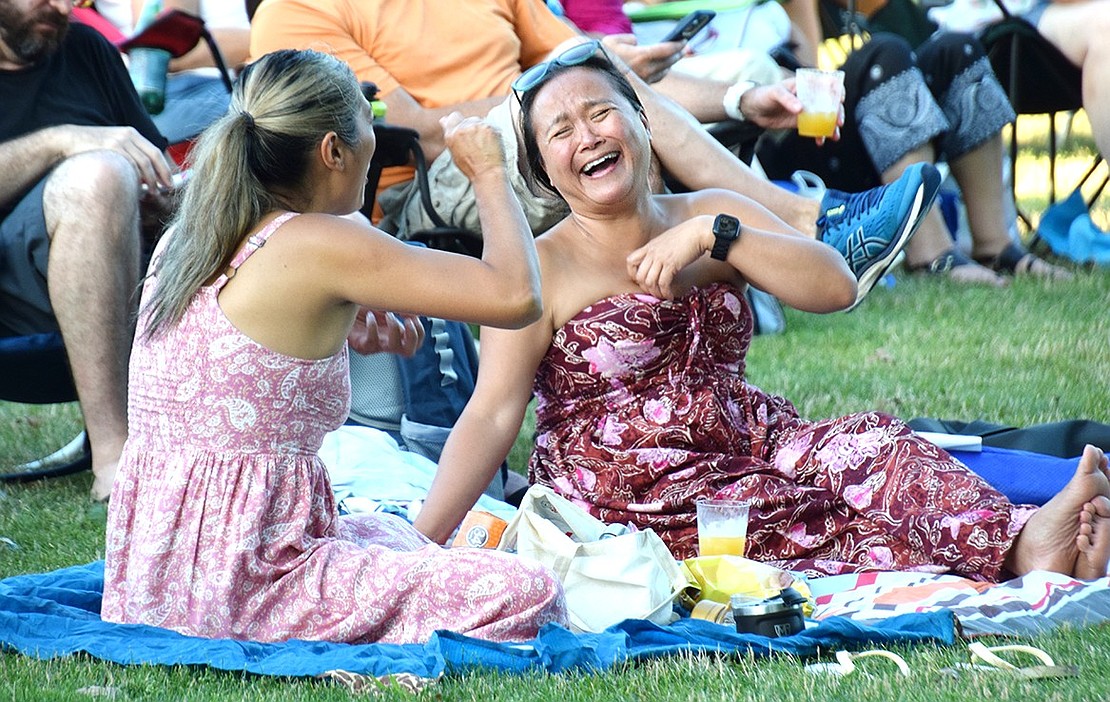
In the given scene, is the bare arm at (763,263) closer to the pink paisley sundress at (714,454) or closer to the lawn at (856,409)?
the pink paisley sundress at (714,454)

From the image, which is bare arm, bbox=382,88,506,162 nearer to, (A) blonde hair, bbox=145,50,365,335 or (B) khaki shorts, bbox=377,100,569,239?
(B) khaki shorts, bbox=377,100,569,239

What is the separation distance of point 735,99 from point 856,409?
125 centimetres

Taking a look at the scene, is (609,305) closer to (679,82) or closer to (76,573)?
(76,573)

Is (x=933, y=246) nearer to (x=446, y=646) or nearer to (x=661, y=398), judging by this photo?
(x=661, y=398)

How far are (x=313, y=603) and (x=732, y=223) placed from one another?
1412 millimetres

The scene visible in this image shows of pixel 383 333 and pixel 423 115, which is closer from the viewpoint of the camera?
pixel 383 333

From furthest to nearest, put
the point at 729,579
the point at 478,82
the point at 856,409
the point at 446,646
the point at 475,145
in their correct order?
the point at 478,82
the point at 856,409
the point at 729,579
the point at 475,145
the point at 446,646

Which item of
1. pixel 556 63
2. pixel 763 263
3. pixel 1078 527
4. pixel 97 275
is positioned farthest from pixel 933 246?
pixel 97 275

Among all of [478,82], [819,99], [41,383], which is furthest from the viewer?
[478,82]

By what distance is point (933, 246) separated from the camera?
7383 mm

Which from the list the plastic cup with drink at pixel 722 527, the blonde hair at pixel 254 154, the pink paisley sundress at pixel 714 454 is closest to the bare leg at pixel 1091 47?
the pink paisley sundress at pixel 714 454

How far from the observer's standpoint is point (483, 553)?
2.83 metres

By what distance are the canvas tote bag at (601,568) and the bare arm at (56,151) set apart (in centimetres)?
192

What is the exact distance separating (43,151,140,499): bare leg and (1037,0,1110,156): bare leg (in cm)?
494
